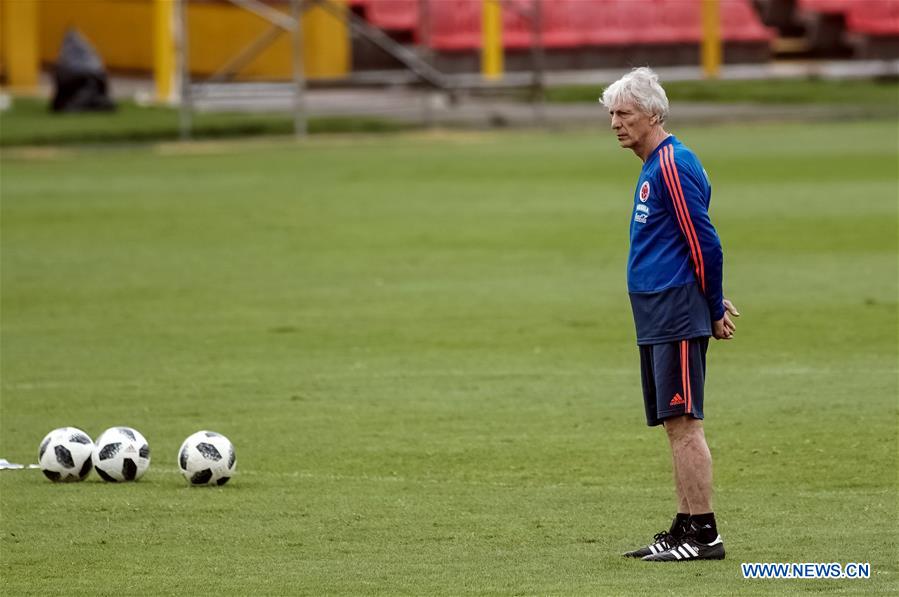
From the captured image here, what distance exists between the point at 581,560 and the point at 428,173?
19344 millimetres

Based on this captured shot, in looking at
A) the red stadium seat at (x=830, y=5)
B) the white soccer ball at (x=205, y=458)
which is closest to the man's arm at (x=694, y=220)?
the white soccer ball at (x=205, y=458)

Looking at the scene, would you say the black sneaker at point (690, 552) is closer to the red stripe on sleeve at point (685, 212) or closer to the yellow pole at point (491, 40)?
the red stripe on sleeve at point (685, 212)

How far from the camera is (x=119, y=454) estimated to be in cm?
903

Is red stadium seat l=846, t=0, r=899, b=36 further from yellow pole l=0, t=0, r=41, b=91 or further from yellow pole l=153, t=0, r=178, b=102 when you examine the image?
yellow pole l=0, t=0, r=41, b=91

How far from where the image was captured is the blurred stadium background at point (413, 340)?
7781 mm

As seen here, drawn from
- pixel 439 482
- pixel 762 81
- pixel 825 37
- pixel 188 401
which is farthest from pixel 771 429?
pixel 825 37

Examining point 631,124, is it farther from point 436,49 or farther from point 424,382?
point 436,49

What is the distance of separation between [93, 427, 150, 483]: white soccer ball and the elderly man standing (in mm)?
3056

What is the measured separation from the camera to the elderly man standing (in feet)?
23.4

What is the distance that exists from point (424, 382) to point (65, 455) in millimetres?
3634

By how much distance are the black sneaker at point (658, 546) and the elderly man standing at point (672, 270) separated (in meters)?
0.18

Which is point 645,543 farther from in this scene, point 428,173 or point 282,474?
point 428,173

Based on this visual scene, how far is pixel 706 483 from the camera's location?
24.0 ft

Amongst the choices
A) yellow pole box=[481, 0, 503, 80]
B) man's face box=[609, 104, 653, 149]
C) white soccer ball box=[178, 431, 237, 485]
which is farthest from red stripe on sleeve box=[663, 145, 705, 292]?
yellow pole box=[481, 0, 503, 80]
